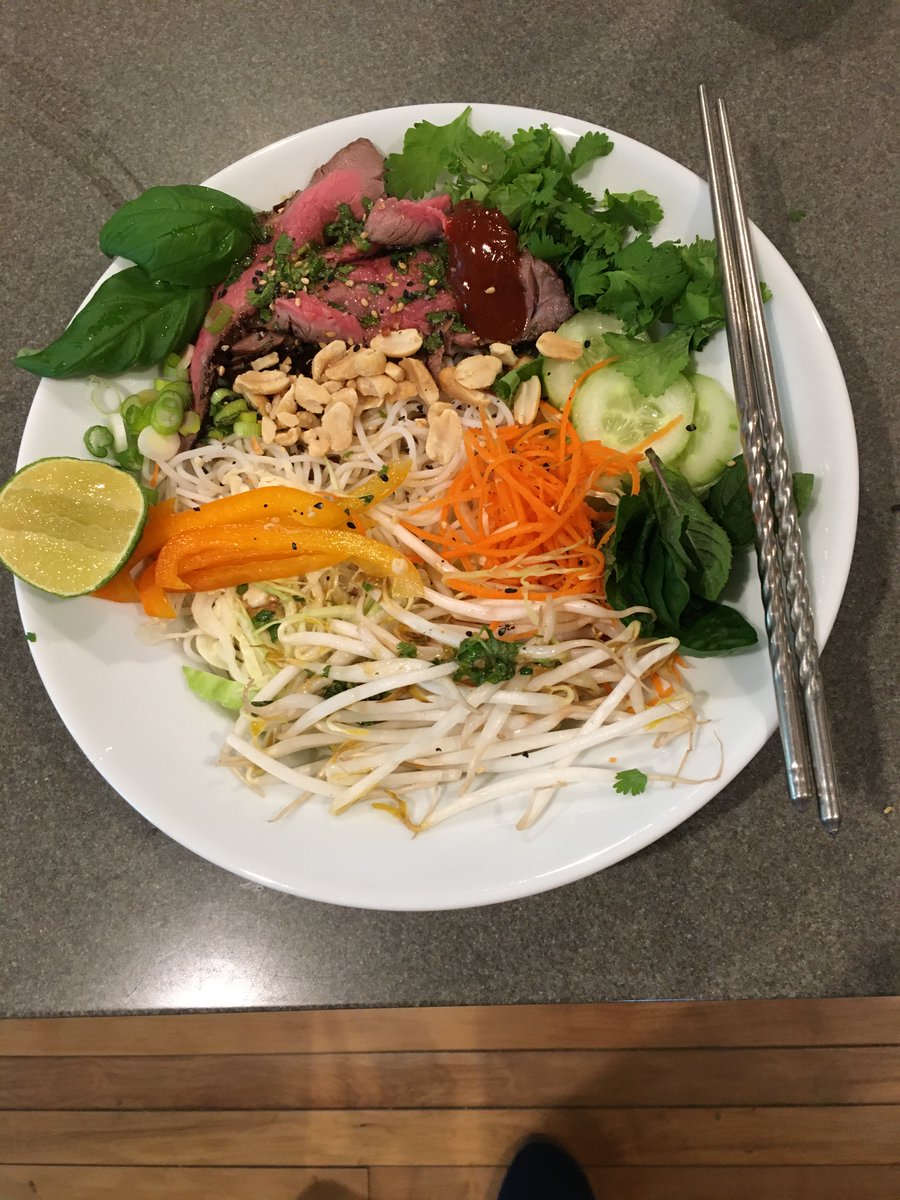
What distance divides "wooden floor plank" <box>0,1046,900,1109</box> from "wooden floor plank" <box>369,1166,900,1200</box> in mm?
176

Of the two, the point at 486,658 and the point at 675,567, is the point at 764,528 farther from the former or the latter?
the point at 486,658

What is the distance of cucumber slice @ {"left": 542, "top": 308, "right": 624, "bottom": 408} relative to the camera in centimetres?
164

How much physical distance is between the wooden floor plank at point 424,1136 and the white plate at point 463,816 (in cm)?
90

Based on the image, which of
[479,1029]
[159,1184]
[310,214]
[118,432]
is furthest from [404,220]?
[159,1184]

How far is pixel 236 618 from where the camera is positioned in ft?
5.23

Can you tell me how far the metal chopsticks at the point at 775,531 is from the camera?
1271mm

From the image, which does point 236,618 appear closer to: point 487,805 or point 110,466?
point 110,466

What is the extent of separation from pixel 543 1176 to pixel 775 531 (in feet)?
5.51

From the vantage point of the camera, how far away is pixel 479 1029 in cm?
179

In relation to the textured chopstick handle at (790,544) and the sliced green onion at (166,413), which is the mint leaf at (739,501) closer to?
the textured chopstick handle at (790,544)

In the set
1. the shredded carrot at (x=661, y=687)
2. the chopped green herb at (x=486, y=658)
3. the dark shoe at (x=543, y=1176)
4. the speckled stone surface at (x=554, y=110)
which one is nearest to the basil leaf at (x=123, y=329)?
the speckled stone surface at (x=554, y=110)

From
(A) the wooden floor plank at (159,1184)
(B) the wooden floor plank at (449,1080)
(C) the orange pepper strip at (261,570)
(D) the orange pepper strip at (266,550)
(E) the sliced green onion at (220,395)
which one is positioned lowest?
(A) the wooden floor plank at (159,1184)

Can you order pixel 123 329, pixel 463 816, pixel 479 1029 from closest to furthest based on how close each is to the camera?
pixel 463 816 → pixel 123 329 → pixel 479 1029

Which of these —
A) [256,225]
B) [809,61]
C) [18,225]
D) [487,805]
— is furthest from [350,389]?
[809,61]
